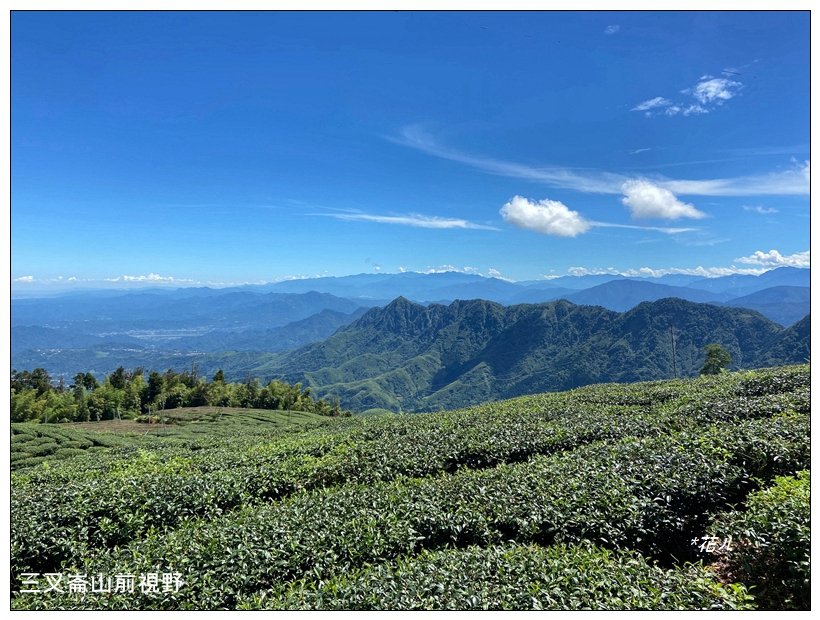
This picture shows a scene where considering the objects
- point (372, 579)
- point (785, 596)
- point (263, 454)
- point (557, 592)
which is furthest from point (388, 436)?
point (785, 596)

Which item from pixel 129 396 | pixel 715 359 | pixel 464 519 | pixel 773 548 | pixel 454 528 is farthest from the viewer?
pixel 129 396

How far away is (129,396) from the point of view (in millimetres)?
57656

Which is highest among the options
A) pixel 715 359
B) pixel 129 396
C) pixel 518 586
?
pixel 518 586


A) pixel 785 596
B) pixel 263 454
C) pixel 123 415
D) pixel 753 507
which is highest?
pixel 753 507

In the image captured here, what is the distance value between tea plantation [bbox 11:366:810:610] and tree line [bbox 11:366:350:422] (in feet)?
167

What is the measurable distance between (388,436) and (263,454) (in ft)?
11.1

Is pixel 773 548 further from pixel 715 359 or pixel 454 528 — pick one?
pixel 715 359

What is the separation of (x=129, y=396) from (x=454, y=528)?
64950 mm

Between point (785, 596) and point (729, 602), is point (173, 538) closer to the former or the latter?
point (729, 602)

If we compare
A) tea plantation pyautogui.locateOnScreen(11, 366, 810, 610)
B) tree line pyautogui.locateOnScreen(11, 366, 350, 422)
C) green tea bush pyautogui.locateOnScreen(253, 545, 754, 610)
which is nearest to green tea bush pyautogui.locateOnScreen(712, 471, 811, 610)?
tea plantation pyautogui.locateOnScreen(11, 366, 810, 610)

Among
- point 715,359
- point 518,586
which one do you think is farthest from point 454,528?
point 715,359

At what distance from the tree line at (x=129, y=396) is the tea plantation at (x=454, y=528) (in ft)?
167

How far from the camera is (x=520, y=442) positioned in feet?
32.7

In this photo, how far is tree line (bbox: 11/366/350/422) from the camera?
170ft
